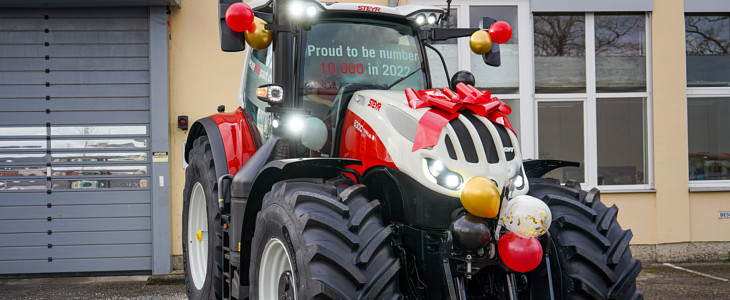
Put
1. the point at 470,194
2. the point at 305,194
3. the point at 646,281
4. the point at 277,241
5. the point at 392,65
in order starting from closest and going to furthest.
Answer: the point at 470,194 < the point at 305,194 < the point at 277,241 < the point at 392,65 < the point at 646,281

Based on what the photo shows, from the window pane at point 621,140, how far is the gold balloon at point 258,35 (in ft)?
20.2

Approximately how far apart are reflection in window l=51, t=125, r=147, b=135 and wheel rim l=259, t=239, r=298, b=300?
521cm

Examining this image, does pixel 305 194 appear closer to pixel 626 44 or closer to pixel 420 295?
pixel 420 295

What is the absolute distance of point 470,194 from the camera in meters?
2.90

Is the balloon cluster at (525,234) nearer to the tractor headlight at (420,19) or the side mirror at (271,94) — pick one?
the side mirror at (271,94)

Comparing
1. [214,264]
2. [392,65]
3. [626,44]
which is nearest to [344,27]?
[392,65]

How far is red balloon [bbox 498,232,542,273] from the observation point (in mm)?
2881

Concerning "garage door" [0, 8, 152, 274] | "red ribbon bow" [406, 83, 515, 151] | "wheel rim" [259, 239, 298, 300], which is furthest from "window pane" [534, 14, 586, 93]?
"wheel rim" [259, 239, 298, 300]

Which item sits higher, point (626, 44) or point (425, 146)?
point (626, 44)

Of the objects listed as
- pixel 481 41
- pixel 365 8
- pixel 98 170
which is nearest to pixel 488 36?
pixel 481 41

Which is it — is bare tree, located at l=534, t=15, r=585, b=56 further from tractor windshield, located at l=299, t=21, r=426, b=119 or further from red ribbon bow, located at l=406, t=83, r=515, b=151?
red ribbon bow, located at l=406, t=83, r=515, b=151

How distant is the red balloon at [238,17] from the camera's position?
3.64 m

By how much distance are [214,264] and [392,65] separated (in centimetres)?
187

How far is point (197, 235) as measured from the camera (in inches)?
214
